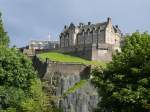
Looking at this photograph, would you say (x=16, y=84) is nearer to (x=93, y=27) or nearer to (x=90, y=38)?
(x=90, y=38)

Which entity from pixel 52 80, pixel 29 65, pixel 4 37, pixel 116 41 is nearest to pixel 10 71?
pixel 29 65

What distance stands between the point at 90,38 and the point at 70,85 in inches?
1817

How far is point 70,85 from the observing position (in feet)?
309

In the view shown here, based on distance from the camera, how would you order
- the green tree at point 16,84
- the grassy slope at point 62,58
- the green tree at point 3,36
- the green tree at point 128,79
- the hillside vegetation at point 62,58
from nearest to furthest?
the green tree at point 128,79 < the green tree at point 16,84 < the green tree at point 3,36 < the hillside vegetation at point 62,58 < the grassy slope at point 62,58

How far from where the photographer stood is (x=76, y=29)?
477 feet

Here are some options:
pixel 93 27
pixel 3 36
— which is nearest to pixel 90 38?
pixel 93 27

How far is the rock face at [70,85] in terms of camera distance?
76312mm

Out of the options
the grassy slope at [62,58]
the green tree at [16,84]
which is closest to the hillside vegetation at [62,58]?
the grassy slope at [62,58]

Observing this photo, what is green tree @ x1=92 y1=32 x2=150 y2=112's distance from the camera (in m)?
41.5

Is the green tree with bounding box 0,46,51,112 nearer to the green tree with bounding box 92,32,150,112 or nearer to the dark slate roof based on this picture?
the green tree with bounding box 92,32,150,112

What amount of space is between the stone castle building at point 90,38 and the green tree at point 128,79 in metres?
72.6

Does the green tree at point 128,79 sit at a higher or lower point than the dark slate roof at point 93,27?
lower

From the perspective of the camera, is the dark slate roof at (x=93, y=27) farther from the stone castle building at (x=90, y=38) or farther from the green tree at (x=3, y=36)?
the green tree at (x=3, y=36)

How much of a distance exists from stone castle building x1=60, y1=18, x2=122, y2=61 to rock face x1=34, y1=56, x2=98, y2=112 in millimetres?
14485
